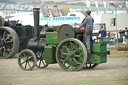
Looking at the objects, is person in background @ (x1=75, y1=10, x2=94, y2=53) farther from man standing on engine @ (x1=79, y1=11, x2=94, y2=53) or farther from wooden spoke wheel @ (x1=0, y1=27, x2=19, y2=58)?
wooden spoke wheel @ (x1=0, y1=27, x2=19, y2=58)

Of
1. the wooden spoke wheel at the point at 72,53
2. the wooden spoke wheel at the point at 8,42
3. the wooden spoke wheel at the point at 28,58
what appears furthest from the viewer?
the wooden spoke wheel at the point at 8,42

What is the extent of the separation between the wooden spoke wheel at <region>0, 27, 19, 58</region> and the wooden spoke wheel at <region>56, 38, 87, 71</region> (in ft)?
16.3

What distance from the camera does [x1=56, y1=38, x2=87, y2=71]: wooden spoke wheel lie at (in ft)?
30.3

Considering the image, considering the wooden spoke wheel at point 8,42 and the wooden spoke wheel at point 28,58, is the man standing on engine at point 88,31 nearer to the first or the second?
the wooden spoke wheel at point 28,58

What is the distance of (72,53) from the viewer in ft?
31.1

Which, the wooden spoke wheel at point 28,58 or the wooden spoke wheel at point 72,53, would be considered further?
the wooden spoke wheel at point 28,58

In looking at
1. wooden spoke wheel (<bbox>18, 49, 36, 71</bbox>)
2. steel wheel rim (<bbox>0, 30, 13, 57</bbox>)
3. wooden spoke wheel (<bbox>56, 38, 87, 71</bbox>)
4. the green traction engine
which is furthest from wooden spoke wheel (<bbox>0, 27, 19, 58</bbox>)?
wooden spoke wheel (<bbox>56, 38, 87, 71</bbox>)

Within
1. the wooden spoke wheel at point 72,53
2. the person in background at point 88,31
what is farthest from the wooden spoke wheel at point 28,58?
the person in background at point 88,31

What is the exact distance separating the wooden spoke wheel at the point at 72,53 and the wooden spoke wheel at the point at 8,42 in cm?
496

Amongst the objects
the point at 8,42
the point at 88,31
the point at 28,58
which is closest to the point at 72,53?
the point at 88,31

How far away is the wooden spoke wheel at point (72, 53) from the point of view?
925 cm

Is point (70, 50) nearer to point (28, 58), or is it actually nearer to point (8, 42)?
point (28, 58)

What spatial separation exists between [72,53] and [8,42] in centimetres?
570

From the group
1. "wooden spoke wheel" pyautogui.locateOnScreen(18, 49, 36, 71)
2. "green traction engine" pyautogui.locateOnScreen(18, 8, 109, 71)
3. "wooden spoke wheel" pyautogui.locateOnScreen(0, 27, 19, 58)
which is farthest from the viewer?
"wooden spoke wheel" pyautogui.locateOnScreen(0, 27, 19, 58)
